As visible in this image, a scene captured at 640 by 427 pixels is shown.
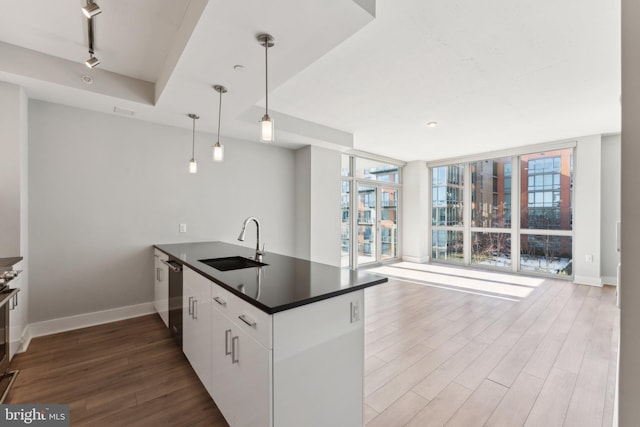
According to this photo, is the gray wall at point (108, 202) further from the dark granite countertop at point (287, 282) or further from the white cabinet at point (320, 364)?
the white cabinet at point (320, 364)

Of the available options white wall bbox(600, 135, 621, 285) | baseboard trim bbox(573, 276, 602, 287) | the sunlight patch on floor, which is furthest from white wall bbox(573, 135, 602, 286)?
the sunlight patch on floor

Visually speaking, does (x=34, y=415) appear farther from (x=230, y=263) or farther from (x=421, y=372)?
(x=421, y=372)

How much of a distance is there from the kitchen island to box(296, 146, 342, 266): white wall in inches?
115

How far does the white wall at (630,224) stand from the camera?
79 cm

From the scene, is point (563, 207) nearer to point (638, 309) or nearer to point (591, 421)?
point (591, 421)

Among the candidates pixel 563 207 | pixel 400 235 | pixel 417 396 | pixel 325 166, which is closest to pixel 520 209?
pixel 563 207

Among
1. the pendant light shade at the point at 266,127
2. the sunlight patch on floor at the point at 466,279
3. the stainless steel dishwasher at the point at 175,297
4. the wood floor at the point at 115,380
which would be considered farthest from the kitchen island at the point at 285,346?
the sunlight patch on floor at the point at 466,279

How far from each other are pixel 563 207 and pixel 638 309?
6.11 metres

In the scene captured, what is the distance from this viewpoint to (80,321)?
10.4 feet

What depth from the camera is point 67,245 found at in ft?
10.2

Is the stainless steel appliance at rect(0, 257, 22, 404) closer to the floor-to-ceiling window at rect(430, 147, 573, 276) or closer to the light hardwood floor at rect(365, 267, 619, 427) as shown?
the light hardwood floor at rect(365, 267, 619, 427)

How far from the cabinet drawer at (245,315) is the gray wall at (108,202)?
2388 millimetres

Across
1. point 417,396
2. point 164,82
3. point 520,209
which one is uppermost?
point 164,82

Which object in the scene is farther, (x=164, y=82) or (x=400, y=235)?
(x=400, y=235)
